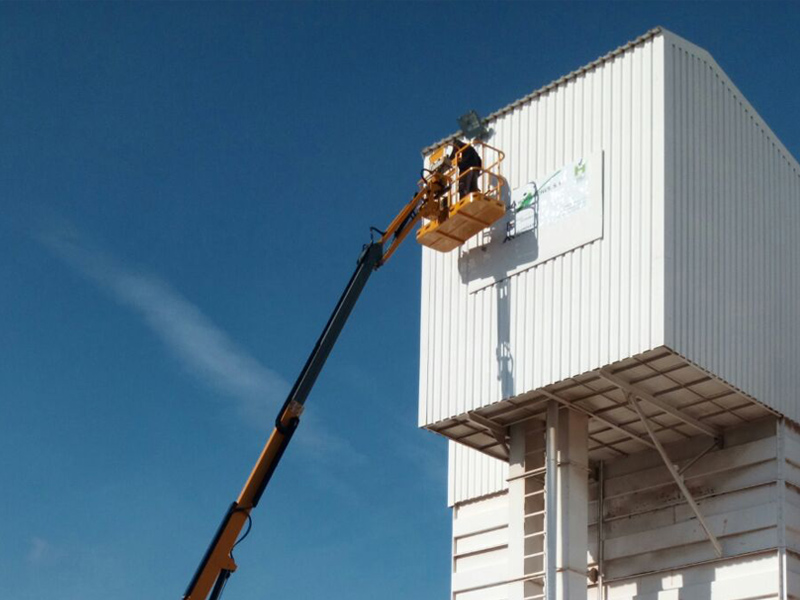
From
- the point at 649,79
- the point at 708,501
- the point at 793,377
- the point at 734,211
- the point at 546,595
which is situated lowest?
the point at 546,595

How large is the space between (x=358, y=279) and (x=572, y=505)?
351 inches

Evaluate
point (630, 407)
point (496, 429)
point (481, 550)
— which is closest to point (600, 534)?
point (481, 550)

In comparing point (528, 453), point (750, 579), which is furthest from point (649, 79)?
point (750, 579)

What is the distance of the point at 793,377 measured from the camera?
3359cm

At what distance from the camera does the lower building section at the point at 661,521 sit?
31.2 meters

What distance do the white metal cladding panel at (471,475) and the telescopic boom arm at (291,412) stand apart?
571cm

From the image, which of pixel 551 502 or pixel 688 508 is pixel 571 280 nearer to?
pixel 551 502

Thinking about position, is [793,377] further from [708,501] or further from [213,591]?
[213,591]

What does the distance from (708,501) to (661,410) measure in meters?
2.59

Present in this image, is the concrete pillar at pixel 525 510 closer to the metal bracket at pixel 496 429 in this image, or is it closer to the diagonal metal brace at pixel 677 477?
the metal bracket at pixel 496 429

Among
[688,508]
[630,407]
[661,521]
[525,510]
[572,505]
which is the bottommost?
[572,505]

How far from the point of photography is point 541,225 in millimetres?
32562

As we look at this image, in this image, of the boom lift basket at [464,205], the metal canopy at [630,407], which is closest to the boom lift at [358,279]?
the boom lift basket at [464,205]

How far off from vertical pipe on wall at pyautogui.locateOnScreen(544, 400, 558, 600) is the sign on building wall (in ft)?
11.8
